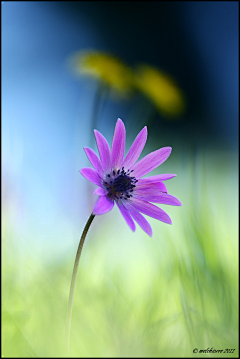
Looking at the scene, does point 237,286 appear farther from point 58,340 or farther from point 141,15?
point 141,15

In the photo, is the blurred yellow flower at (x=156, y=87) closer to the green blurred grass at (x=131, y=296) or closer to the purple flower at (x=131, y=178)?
the green blurred grass at (x=131, y=296)

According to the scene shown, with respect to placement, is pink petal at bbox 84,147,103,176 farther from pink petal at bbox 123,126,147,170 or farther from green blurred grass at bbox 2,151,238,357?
green blurred grass at bbox 2,151,238,357

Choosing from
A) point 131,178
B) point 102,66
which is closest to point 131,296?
point 131,178

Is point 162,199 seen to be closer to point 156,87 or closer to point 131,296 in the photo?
point 131,296

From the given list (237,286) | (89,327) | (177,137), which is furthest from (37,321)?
(177,137)

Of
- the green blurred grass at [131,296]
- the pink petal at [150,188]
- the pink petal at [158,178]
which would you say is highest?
the pink petal at [158,178]

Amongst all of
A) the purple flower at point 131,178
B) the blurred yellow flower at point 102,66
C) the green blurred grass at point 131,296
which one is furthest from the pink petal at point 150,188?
the blurred yellow flower at point 102,66

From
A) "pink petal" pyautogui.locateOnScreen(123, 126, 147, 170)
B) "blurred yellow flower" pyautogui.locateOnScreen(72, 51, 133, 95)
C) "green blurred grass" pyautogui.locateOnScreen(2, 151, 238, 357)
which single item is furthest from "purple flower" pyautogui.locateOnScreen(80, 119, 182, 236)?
"blurred yellow flower" pyautogui.locateOnScreen(72, 51, 133, 95)
